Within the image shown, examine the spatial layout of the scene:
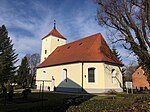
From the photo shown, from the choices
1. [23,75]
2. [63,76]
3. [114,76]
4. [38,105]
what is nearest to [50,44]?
[63,76]

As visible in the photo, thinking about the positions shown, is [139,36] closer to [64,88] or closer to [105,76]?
[105,76]

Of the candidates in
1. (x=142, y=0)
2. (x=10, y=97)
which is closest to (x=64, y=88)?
(x=10, y=97)

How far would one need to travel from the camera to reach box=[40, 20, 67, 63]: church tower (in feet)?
129

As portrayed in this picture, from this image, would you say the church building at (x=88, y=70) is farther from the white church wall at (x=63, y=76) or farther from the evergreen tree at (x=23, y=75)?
the evergreen tree at (x=23, y=75)

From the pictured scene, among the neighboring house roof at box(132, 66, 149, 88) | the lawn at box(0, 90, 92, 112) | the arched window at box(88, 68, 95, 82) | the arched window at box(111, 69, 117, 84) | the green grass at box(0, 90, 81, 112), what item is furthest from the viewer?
the neighboring house roof at box(132, 66, 149, 88)

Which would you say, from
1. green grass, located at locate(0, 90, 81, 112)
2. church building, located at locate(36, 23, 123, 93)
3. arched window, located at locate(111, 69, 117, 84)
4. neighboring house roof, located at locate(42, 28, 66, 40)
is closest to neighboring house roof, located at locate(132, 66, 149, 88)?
church building, located at locate(36, 23, 123, 93)

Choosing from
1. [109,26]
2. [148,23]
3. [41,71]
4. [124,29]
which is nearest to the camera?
[148,23]

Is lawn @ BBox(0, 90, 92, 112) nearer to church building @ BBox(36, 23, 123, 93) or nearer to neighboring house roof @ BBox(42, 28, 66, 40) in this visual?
church building @ BBox(36, 23, 123, 93)

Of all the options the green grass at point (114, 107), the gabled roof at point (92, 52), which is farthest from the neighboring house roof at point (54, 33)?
the green grass at point (114, 107)

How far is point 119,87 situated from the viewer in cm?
2641

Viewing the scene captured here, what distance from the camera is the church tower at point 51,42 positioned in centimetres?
3944

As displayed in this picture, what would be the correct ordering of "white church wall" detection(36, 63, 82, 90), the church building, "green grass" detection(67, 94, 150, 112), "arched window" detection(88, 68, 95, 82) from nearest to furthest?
"green grass" detection(67, 94, 150, 112)
the church building
"arched window" detection(88, 68, 95, 82)
"white church wall" detection(36, 63, 82, 90)

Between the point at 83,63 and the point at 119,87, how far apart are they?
23.5 ft

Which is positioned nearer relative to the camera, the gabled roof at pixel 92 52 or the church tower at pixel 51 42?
the gabled roof at pixel 92 52
